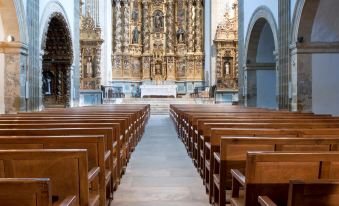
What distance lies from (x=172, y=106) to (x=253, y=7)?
455 cm

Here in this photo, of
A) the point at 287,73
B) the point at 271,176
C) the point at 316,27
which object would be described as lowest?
the point at 271,176

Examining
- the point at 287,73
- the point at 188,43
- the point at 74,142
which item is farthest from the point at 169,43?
the point at 74,142

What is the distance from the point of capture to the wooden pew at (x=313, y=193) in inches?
60.7

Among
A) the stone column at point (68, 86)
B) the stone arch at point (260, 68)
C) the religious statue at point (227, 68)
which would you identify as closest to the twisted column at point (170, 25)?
the religious statue at point (227, 68)

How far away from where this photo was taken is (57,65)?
14.6 meters

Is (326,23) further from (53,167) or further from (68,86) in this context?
(68,86)

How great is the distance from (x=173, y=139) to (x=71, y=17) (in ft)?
26.5

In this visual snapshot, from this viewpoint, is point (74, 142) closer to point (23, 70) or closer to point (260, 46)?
point (23, 70)

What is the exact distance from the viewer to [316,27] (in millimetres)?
9781

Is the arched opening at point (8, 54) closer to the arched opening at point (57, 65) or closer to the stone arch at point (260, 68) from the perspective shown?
the arched opening at point (57, 65)

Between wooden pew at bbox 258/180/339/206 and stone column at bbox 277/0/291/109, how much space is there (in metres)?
9.40

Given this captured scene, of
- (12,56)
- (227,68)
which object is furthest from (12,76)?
(227,68)

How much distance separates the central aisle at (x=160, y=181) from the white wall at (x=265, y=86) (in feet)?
26.5

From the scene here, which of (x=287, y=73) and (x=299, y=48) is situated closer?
(x=299, y=48)
